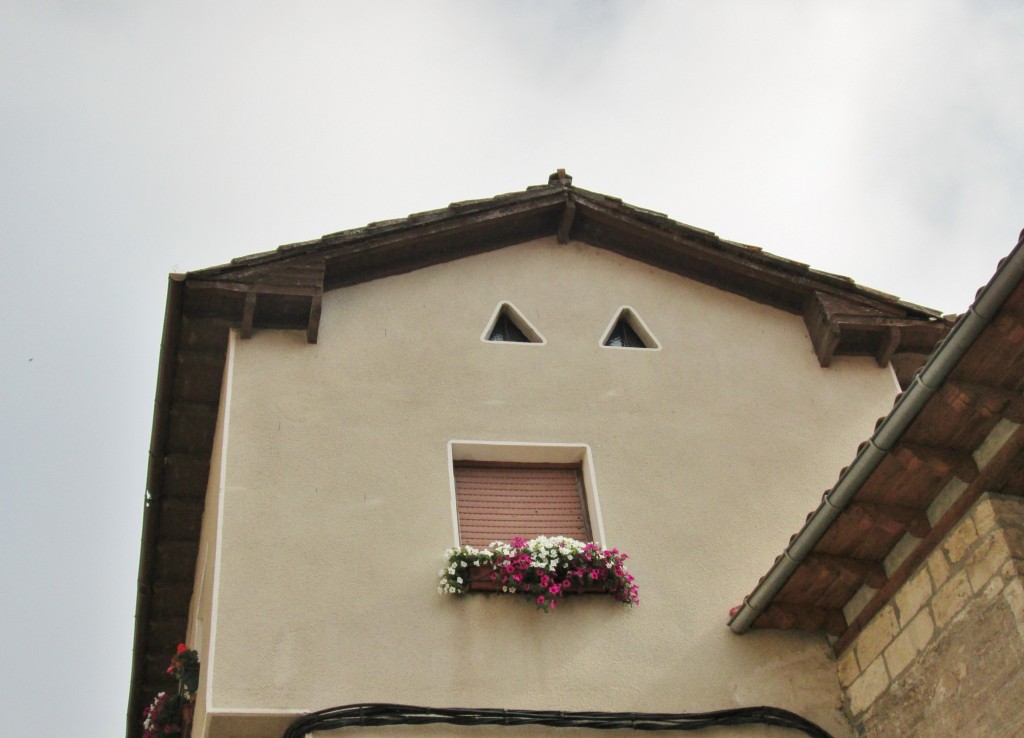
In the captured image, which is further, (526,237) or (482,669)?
(526,237)

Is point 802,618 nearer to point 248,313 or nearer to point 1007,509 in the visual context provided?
point 1007,509

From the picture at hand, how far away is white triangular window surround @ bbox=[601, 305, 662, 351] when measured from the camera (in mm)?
11820

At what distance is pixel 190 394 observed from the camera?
1121 centimetres

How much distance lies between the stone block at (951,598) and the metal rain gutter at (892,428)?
79cm

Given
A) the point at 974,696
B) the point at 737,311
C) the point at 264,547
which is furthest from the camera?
the point at 737,311

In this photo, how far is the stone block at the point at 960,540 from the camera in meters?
8.23

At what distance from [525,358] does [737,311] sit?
7.40 feet

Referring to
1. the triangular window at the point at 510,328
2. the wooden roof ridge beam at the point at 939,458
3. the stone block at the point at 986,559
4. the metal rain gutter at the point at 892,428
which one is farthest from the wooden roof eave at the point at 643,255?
the stone block at the point at 986,559

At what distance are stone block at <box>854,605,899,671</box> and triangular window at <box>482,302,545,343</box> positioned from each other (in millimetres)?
3729

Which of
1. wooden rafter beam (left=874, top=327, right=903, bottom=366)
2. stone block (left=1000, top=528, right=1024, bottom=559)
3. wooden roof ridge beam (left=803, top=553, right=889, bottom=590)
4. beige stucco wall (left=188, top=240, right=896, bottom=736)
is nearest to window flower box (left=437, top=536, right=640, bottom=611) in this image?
beige stucco wall (left=188, top=240, right=896, bottom=736)

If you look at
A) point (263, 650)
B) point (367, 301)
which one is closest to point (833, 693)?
point (263, 650)

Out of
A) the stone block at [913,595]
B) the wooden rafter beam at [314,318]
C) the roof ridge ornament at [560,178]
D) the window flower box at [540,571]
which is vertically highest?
the roof ridge ornament at [560,178]

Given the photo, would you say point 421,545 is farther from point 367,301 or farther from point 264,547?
point 367,301

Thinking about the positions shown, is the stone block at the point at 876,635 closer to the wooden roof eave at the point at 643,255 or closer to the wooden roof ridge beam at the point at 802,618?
the wooden roof ridge beam at the point at 802,618
